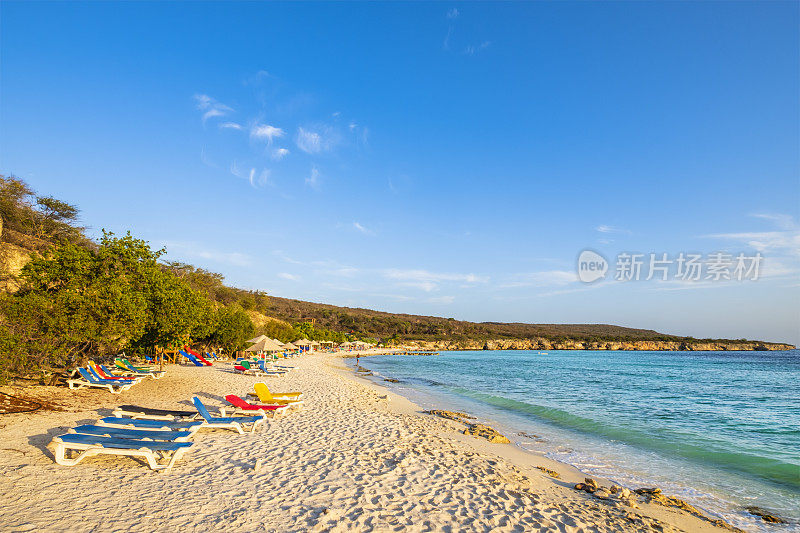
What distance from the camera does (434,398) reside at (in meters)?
17.6

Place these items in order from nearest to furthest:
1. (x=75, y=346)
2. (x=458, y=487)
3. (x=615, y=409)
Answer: (x=458, y=487) < (x=75, y=346) < (x=615, y=409)

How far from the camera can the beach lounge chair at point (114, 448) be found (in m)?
5.49

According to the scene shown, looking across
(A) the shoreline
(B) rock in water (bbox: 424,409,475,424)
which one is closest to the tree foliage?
(B) rock in water (bbox: 424,409,475,424)

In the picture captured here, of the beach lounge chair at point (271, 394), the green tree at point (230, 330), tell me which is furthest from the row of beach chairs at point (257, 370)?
the beach lounge chair at point (271, 394)

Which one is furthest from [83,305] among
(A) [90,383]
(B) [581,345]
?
(B) [581,345]

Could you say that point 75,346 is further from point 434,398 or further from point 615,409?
point 615,409

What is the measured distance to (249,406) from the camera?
9.63 metres

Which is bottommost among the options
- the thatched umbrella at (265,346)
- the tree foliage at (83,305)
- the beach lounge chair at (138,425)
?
the thatched umbrella at (265,346)

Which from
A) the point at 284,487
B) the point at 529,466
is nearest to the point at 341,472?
the point at 284,487

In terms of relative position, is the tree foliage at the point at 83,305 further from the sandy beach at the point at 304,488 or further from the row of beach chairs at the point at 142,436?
the row of beach chairs at the point at 142,436

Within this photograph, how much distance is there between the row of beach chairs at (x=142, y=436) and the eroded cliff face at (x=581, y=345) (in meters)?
76.5

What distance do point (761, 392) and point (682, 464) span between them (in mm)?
24032

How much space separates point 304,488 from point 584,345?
12727 cm

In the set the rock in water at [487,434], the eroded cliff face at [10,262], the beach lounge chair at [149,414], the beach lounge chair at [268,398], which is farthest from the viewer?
the eroded cliff face at [10,262]
